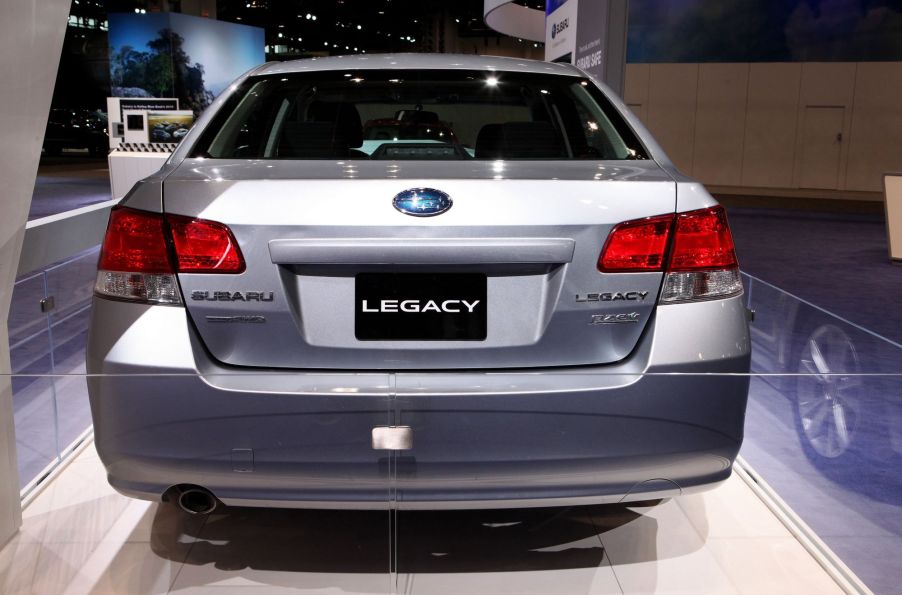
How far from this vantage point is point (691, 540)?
2254 millimetres

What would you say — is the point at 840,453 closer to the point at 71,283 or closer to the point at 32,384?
the point at 32,384

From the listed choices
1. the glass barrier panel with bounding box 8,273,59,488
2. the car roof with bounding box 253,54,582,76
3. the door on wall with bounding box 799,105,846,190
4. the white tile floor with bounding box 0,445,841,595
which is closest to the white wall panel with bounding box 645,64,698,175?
the door on wall with bounding box 799,105,846,190

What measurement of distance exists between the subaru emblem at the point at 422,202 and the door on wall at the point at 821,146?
A: 17.8m

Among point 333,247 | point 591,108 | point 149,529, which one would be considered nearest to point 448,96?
point 591,108

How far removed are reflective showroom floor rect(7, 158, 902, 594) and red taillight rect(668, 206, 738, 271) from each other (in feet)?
0.89

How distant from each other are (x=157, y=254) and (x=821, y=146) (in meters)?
18.1

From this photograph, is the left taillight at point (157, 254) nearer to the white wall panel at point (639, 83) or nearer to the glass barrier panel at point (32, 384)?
the glass barrier panel at point (32, 384)

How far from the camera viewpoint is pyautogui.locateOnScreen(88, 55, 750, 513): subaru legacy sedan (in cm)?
167

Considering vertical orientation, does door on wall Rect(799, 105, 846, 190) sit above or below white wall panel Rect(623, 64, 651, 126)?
below

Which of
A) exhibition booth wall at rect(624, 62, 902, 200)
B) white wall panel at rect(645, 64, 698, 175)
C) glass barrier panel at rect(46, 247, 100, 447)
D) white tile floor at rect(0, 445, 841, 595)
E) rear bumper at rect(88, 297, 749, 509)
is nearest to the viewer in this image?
rear bumper at rect(88, 297, 749, 509)

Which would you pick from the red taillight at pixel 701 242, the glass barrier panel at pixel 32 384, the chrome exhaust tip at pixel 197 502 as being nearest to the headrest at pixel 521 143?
the red taillight at pixel 701 242

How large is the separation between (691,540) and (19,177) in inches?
77.8

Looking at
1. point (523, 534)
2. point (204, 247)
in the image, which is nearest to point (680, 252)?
point (523, 534)

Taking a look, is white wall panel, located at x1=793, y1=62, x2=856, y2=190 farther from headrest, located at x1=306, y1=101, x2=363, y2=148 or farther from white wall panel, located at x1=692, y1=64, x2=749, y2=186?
headrest, located at x1=306, y1=101, x2=363, y2=148
